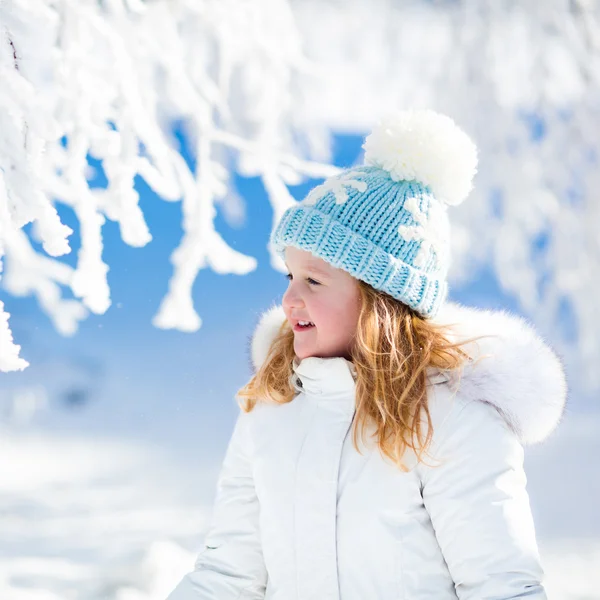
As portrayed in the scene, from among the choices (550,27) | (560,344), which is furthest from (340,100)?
(560,344)

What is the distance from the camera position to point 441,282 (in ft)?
4.25

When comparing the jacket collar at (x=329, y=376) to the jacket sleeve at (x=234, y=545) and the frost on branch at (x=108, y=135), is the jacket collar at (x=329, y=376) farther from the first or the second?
the frost on branch at (x=108, y=135)

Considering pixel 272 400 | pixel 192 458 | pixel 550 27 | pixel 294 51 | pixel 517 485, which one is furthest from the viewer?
pixel 192 458

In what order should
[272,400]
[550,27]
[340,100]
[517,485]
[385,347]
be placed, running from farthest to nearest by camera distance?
[340,100] < [550,27] < [272,400] < [385,347] < [517,485]

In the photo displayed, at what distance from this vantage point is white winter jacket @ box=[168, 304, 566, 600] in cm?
108

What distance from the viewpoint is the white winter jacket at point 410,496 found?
3.55ft

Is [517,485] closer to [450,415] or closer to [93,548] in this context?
[450,415]

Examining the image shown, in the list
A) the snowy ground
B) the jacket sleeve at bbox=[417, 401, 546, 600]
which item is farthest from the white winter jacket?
the snowy ground

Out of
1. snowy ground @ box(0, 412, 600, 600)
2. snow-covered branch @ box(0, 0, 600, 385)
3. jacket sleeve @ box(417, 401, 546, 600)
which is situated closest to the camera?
jacket sleeve @ box(417, 401, 546, 600)

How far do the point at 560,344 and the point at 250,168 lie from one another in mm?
1613

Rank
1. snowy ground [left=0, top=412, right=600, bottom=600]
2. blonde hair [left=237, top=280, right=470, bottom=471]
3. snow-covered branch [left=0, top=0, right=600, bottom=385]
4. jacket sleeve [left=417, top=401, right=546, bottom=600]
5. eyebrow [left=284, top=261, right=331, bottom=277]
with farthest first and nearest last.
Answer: snowy ground [left=0, top=412, right=600, bottom=600], snow-covered branch [left=0, top=0, right=600, bottom=385], eyebrow [left=284, top=261, right=331, bottom=277], blonde hair [left=237, top=280, right=470, bottom=471], jacket sleeve [left=417, top=401, right=546, bottom=600]

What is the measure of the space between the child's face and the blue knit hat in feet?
0.13

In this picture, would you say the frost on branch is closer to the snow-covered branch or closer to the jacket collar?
the snow-covered branch

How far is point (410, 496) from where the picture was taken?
3.78ft
